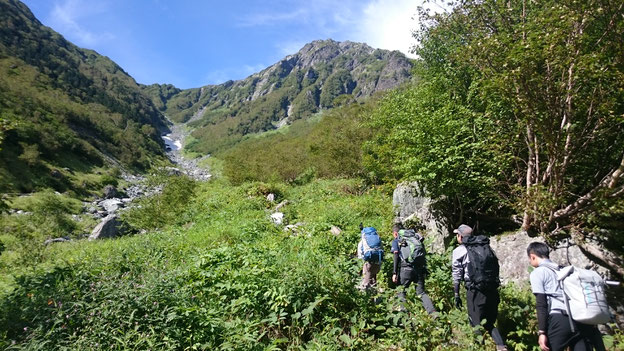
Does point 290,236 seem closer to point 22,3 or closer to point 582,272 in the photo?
point 582,272

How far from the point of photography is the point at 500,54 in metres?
6.93

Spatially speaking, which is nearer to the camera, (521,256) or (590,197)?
(590,197)

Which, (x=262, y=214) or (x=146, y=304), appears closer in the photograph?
(x=146, y=304)

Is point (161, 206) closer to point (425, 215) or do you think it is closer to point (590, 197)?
point (425, 215)

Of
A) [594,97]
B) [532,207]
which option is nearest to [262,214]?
[532,207]

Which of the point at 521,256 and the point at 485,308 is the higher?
the point at 485,308

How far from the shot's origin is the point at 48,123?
174ft

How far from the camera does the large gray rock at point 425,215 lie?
31.5ft

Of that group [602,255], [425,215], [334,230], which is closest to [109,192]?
[334,230]

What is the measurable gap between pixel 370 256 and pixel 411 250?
3.62 feet

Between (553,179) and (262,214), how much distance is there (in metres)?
13.6

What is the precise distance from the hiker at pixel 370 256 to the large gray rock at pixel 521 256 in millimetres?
2951

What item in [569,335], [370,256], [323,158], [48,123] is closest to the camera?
[569,335]

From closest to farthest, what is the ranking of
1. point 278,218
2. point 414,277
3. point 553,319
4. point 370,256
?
point 553,319, point 414,277, point 370,256, point 278,218
